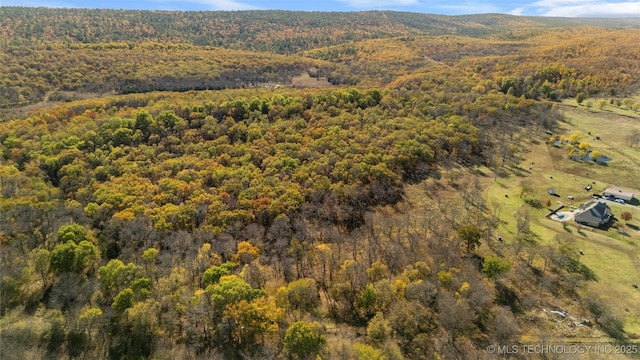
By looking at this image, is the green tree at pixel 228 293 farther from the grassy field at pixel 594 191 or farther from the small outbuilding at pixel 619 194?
the small outbuilding at pixel 619 194

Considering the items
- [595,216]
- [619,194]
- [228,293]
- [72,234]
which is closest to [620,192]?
[619,194]

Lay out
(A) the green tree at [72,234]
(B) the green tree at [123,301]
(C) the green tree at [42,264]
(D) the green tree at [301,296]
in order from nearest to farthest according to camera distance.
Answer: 1. (B) the green tree at [123,301]
2. (D) the green tree at [301,296]
3. (C) the green tree at [42,264]
4. (A) the green tree at [72,234]

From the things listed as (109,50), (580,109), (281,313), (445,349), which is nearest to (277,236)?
(281,313)

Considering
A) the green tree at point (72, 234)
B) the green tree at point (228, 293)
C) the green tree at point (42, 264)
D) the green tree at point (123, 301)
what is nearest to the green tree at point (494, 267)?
the green tree at point (228, 293)

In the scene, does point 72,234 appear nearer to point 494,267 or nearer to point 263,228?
point 263,228

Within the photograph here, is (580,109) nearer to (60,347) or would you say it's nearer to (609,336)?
(609,336)

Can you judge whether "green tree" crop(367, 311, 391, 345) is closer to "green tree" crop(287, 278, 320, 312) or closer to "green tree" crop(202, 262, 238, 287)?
"green tree" crop(287, 278, 320, 312)

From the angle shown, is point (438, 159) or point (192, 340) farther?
point (438, 159)
